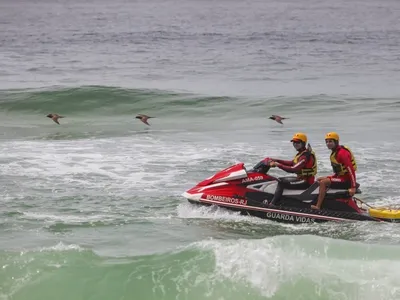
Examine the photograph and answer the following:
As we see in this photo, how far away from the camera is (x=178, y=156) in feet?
63.5

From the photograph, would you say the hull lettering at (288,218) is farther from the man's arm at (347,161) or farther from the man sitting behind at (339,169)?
the man's arm at (347,161)

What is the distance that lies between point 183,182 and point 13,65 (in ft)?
84.6

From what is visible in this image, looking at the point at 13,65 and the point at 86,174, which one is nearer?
the point at 86,174

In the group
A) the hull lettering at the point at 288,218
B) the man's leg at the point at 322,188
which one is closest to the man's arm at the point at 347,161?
the man's leg at the point at 322,188

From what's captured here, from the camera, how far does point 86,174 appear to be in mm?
17281

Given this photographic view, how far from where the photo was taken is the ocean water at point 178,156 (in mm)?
10305

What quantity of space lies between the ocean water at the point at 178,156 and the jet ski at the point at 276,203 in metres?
0.15

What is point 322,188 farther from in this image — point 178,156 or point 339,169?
point 178,156

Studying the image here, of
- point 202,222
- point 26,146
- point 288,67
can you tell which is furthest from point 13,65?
point 202,222

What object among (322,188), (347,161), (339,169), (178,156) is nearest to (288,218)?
(322,188)

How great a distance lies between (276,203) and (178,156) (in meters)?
6.43

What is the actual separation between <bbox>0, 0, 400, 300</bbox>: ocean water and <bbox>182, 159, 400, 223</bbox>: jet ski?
153 millimetres

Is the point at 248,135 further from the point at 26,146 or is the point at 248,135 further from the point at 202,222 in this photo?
the point at 202,222

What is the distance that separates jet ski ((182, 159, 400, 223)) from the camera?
13.1 metres
